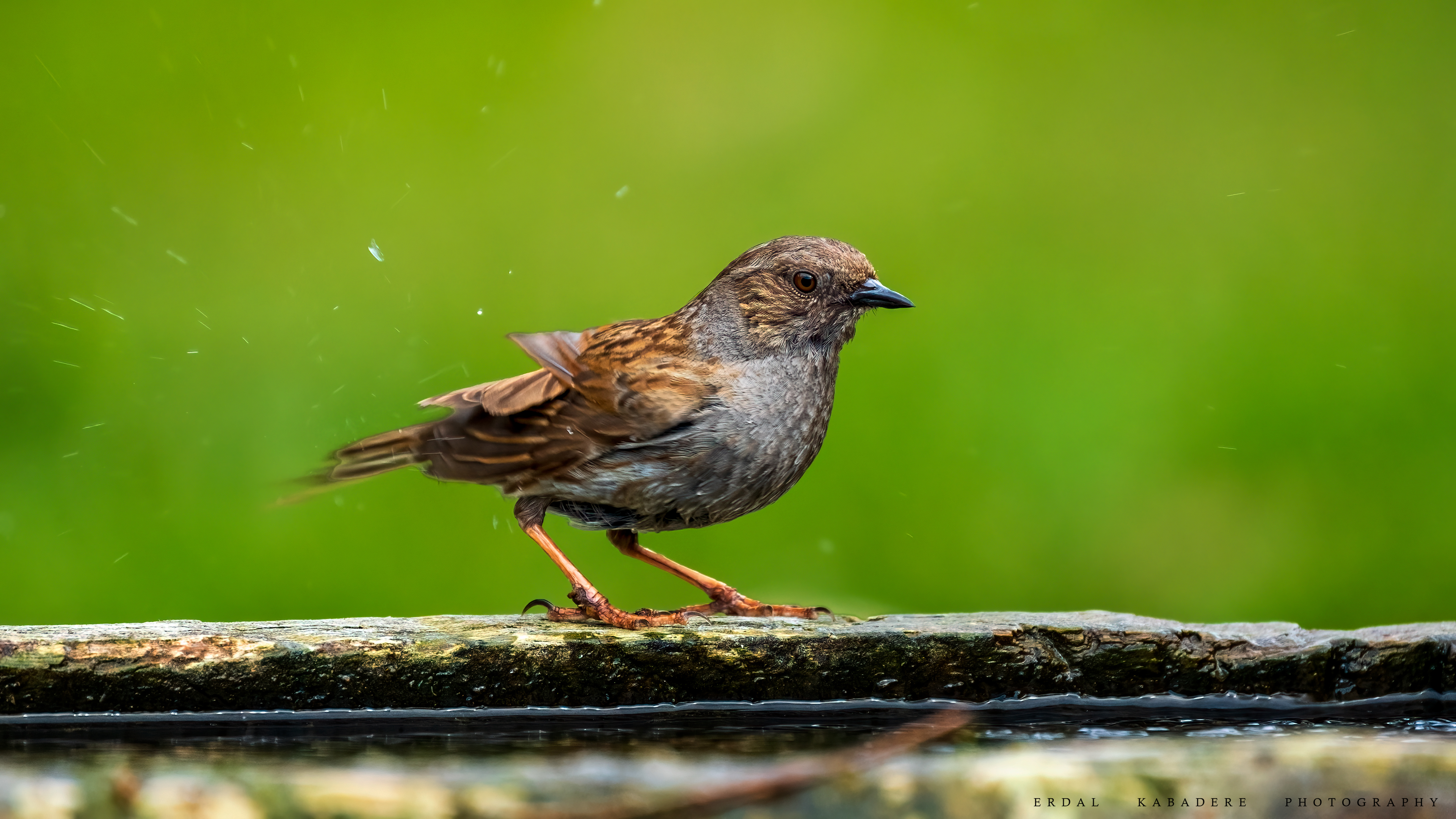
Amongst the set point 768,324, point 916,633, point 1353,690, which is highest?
point 768,324

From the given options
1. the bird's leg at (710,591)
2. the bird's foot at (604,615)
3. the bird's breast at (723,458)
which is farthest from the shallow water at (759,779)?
the bird's leg at (710,591)

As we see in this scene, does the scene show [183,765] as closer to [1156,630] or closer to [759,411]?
[759,411]

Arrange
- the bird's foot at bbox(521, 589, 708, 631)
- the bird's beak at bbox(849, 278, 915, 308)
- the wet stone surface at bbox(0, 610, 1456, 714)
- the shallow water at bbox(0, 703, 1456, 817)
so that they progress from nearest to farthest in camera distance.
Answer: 1. the shallow water at bbox(0, 703, 1456, 817)
2. the wet stone surface at bbox(0, 610, 1456, 714)
3. the bird's foot at bbox(521, 589, 708, 631)
4. the bird's beak at bbox(849, 278, 915, 308)

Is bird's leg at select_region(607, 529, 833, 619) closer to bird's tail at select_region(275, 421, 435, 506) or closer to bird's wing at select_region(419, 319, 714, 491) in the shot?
bird's wing at select_region(419, 319, 714, 491)

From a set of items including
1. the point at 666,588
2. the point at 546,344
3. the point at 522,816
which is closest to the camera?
the point at 522,816

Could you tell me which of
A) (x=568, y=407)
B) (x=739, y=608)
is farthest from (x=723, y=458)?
(x=739, y=608)

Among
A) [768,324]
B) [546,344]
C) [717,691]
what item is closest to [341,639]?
[717,691]

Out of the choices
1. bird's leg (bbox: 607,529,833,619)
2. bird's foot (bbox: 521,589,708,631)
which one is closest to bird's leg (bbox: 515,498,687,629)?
bird's foot (bbox: 521,589,708,631)

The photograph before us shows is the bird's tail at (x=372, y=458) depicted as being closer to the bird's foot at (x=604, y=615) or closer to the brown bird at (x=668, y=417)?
the brown bird at (x=668, y=417)
